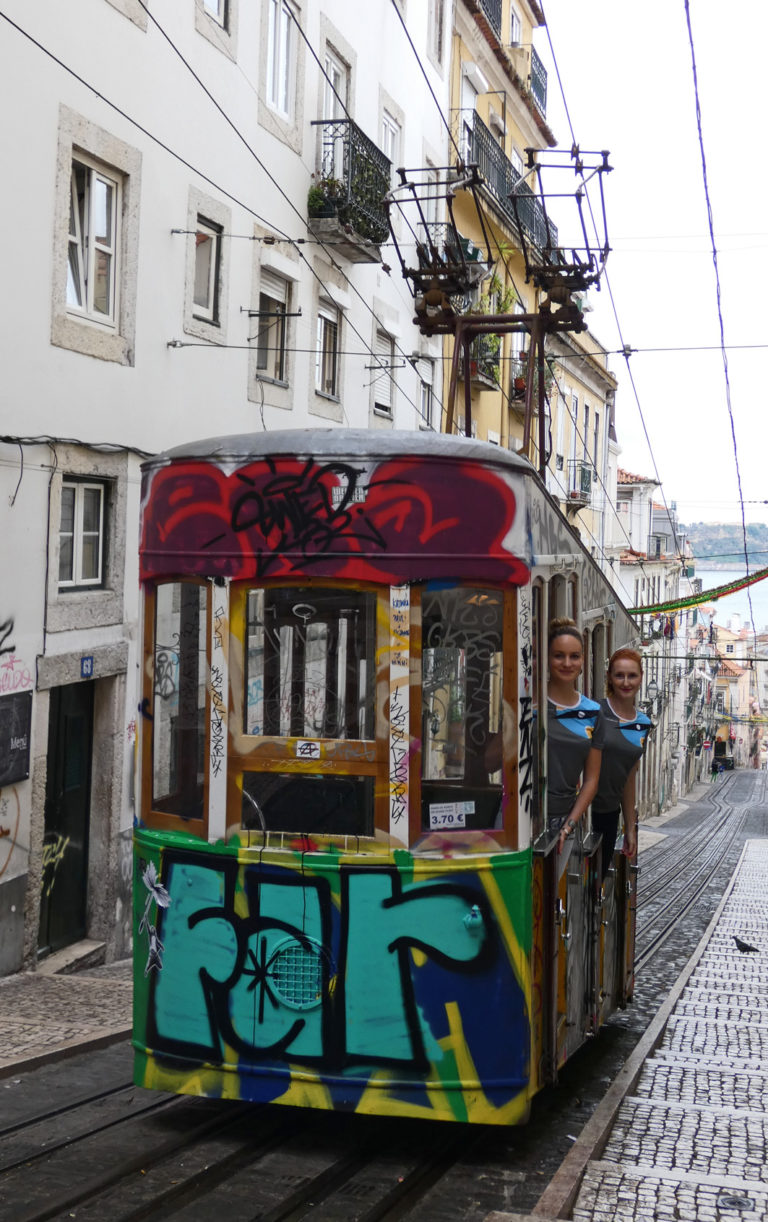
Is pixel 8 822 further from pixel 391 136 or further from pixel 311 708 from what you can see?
pixel 391 136

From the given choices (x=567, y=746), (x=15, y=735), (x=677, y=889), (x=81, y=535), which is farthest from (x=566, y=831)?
(x=677, y=889)

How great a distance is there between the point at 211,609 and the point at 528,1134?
274 centimetres

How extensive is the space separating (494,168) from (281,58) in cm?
1210

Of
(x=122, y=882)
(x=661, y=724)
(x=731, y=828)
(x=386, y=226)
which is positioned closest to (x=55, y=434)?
(x=122, y=882)

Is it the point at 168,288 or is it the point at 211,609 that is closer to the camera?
the point at 211,609

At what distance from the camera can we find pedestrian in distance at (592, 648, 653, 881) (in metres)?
7.25

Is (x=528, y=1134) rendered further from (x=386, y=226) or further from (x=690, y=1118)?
(x=386, y=226)

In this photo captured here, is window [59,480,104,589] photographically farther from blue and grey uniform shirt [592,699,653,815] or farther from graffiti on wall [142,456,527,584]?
graffiti on wall [142,456,527,584]

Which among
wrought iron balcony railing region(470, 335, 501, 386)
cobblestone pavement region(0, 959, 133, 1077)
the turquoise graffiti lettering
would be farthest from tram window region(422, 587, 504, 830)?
wrought iron balcony railing region(470, 335, 501, 386)

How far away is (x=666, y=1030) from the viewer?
30.0 feet

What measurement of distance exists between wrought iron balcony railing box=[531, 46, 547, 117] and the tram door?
23734mm

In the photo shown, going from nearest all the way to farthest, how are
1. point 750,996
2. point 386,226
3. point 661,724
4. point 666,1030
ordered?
point 666,1030, point 750,996, point 386,226, point 661,724

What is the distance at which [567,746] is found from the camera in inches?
260

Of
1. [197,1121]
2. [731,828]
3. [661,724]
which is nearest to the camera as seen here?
[197,1121]
